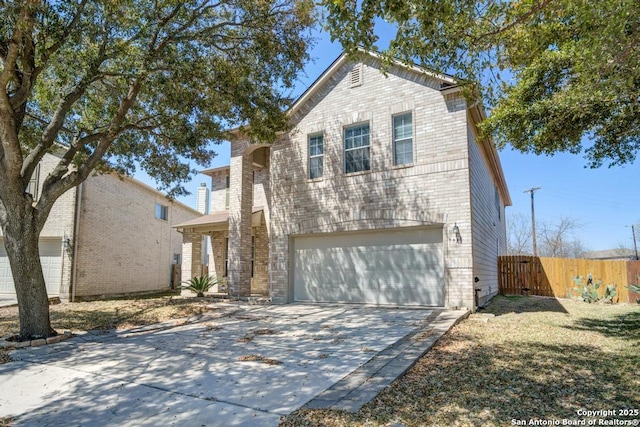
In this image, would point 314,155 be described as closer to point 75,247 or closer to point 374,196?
point 374,196

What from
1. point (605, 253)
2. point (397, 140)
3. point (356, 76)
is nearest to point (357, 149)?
point (397, 140)

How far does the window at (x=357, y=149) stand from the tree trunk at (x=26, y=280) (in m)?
8.29

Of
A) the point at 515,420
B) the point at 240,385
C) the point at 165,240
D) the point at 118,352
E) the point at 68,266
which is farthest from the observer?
the point at 165,240

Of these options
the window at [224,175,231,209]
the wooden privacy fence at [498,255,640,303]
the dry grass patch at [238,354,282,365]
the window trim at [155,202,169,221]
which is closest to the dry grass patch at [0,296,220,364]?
the dry grass patch at [238,354,282,365]

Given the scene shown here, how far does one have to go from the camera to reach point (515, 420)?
12.1ft

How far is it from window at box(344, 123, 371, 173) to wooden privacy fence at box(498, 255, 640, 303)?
9.49 meters

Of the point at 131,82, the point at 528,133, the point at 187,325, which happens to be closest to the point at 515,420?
the point at 528,133

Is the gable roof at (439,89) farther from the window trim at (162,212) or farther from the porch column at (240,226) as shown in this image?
the window trim at (162,212)

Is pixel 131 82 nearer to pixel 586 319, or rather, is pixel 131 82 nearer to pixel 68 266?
pixel 68 266

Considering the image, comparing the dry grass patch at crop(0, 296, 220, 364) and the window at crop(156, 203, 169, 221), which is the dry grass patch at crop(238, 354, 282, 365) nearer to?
the dry grass patch at crop(0, 296, 220, 364)

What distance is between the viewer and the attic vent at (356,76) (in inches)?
491

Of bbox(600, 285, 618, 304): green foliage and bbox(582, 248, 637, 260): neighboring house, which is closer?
bbox(600, 285, 618, 304): green foliage

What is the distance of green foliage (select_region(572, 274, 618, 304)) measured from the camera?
14719 mm

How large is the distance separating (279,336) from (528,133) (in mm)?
6857
